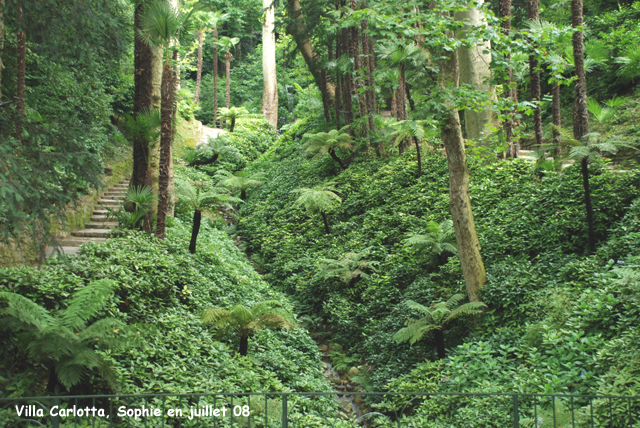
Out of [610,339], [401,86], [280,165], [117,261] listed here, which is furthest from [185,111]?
[610,339]

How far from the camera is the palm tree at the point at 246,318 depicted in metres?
5.90

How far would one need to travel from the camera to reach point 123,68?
15.5 m

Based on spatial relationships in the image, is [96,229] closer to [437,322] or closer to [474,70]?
[437,322]

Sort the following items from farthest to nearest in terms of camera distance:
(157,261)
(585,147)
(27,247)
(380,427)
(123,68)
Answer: (123,68) → (27,247) → (157,261) → (585,147) → (380,427)

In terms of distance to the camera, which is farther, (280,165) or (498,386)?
(280,165)

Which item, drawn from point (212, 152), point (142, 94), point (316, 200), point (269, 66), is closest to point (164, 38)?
point (142, 94)

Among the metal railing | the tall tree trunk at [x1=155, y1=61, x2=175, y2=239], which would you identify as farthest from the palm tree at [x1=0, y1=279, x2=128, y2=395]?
the tall tree trunk at [x1=155, y1=61, x2=175, y2=239]

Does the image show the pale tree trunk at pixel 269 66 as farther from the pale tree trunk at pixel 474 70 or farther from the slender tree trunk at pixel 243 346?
the slender tree trunk at pixel 243 346

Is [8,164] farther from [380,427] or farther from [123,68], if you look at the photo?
[123,68]

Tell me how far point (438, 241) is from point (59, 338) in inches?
243

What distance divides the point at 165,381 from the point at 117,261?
2449mm

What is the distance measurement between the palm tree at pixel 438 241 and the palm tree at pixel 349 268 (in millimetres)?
1316

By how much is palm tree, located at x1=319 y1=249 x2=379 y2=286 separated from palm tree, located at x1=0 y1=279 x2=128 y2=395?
557 cm

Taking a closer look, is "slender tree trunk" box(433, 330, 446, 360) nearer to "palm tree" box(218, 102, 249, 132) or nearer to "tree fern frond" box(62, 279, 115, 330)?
"tree fern frond" box(62, 279, 115, 330)
